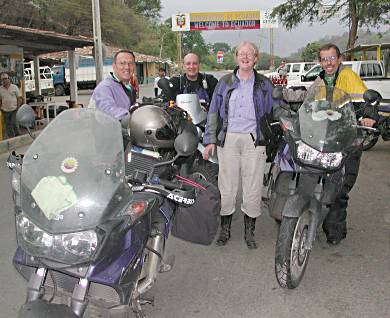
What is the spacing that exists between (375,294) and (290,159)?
120 cm

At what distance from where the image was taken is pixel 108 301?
253 centimetres

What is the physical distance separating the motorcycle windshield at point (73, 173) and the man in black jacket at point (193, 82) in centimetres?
359

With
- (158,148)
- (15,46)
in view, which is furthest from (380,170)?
(15,46)

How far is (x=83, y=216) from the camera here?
2197 millimetres

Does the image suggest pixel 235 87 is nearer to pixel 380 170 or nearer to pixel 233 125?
pixel 233 125

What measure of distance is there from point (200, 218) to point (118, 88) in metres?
1.51

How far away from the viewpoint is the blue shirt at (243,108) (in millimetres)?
4500

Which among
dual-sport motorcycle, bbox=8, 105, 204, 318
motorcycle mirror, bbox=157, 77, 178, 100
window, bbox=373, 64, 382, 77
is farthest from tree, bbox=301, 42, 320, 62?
dual-sport motorcycle, bbox=8, 105, 204, 318

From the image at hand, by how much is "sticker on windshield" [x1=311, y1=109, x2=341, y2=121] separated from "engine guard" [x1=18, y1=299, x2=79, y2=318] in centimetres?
231

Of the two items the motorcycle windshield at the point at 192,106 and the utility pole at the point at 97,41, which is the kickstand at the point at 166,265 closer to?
the motorcycle windshield at the point at 192,106

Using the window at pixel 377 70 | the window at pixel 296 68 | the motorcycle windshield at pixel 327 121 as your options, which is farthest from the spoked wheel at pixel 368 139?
the window at pixel 296 68

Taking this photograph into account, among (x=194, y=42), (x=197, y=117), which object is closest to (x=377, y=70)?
(x=197, y=117)

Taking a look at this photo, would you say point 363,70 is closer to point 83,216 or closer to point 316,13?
point 316,13

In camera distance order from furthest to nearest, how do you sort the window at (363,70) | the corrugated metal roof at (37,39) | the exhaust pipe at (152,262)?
the window at (363,70) < the corrugated metal roof at (37,39) < the exhaust pipe at (152,262)
